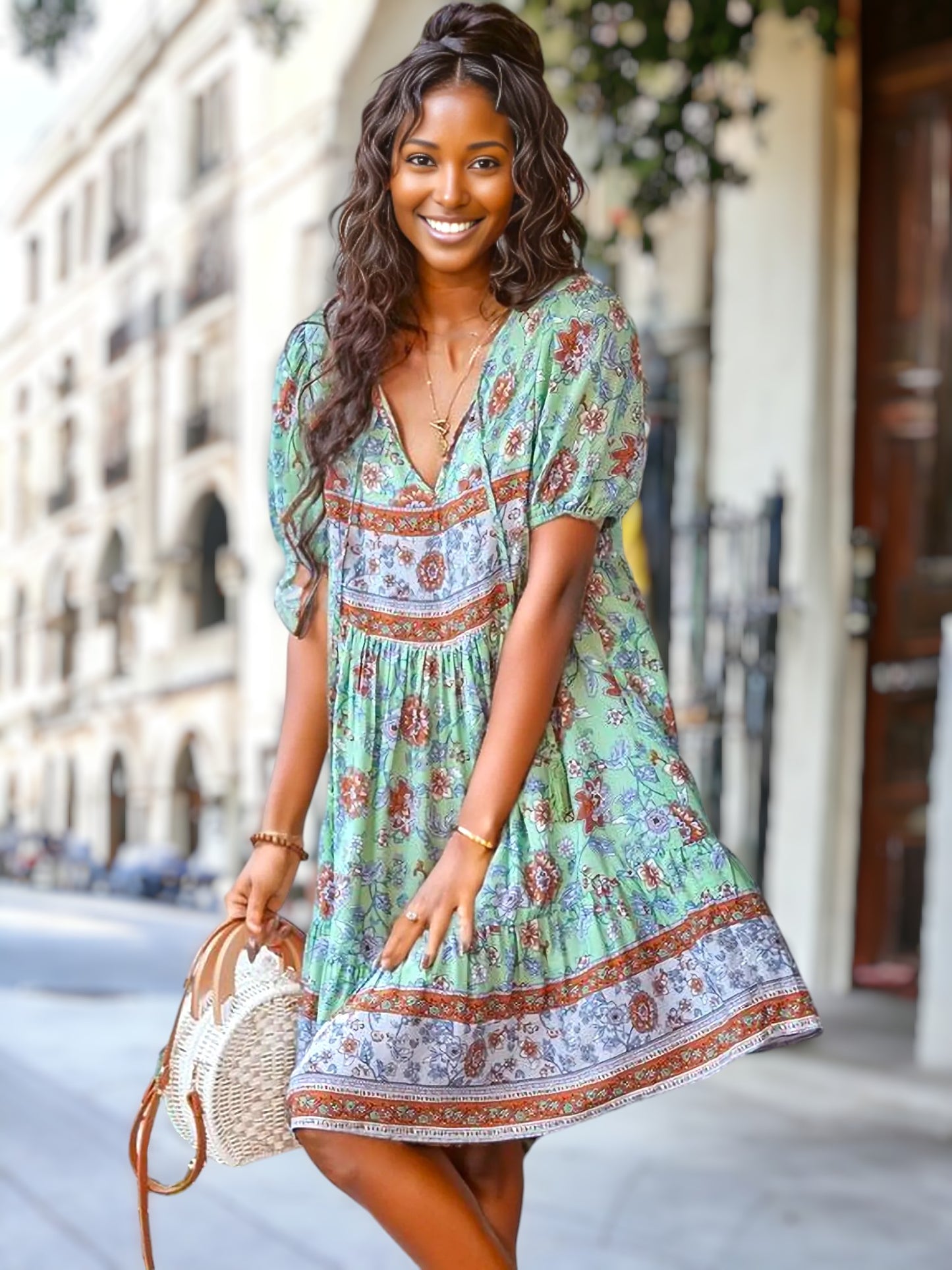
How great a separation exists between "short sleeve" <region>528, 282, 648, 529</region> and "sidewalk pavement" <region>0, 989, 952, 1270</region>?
2134mm

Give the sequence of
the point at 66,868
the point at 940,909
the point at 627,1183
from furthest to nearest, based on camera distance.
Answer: the point at 66,868, the point at 940,909, the point at 627,1183

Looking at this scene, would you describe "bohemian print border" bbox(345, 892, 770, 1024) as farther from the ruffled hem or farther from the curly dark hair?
the curly dark hair

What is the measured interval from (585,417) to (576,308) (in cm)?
12

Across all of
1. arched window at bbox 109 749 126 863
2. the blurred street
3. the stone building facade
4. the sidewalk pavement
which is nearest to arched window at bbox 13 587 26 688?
the stone building facade

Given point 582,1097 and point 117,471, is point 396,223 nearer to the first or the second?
point 582,1097

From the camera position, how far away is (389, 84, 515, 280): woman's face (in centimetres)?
210

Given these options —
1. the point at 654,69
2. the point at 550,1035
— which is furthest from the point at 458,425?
the point at 654,69

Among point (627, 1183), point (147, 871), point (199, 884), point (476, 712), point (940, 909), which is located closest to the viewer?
point (476, 712)

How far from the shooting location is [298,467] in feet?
7.22

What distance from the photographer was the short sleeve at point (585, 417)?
81.7 inches

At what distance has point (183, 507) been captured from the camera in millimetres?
7711

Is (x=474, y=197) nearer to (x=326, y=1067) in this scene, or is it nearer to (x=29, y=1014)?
(x=326, y=1067)

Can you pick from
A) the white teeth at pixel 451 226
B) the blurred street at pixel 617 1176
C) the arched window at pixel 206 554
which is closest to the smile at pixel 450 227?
the white teeth at pixel 451 226

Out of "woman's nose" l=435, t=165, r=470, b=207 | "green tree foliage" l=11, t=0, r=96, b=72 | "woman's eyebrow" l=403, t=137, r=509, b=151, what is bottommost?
"woman's nose" l=435, t=165, r=470, b=207
